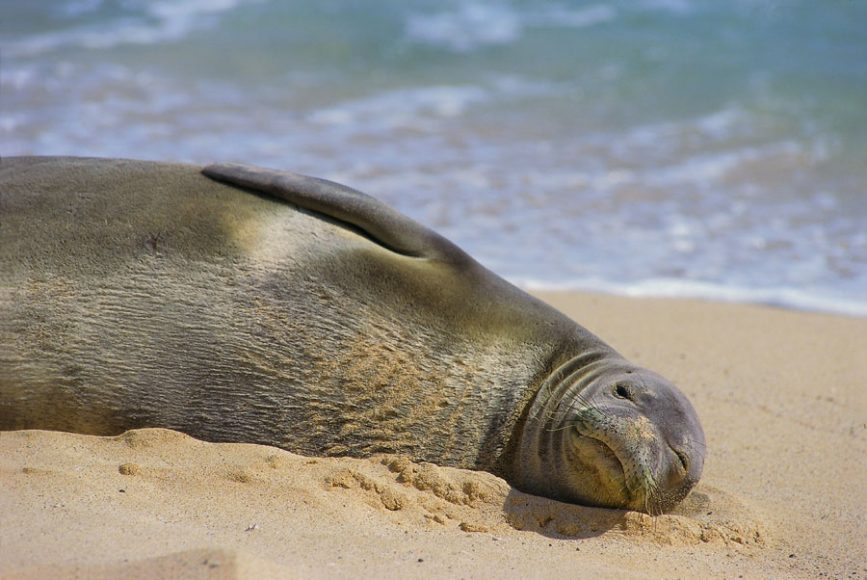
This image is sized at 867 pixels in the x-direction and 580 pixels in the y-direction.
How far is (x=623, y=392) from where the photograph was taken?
12.1 ft

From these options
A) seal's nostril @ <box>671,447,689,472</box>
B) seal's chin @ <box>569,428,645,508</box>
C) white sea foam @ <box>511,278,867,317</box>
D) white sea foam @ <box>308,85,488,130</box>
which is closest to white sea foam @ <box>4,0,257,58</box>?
white sea foam @ <box>308,85,488,130</box>

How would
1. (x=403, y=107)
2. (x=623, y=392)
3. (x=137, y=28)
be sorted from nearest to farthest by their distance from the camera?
(x=623, y=392), (x=403, y=107), (x=137, y=28)

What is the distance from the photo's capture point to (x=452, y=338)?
379 cm

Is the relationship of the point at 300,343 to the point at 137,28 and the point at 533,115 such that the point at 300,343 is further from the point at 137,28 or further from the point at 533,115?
the point at 137,28

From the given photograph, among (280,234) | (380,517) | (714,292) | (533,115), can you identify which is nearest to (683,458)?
(380,517)

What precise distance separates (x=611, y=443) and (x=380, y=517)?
743 mm

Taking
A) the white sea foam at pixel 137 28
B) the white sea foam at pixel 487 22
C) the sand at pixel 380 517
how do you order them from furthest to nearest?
the white sea foam at pixel 487 22
the white sea foam at pixel 137 28
the sand at pixel 380 517

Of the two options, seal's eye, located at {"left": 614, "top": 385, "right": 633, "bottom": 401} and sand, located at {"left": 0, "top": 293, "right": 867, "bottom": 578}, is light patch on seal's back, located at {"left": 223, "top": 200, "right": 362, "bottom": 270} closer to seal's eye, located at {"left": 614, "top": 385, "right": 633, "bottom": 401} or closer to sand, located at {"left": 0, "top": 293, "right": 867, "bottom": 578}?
sand, located at {"left": 0, "top": 293, "right": 867, "bottom": 578}

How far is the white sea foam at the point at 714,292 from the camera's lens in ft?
20.3

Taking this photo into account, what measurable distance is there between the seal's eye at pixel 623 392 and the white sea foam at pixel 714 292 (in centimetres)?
241

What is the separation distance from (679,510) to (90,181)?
230cm

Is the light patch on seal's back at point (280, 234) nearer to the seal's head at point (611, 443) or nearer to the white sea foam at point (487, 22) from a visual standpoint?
the seal's head at point (611, 443)

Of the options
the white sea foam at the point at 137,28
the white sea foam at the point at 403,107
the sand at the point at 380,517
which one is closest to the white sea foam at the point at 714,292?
the sand at the point at 380,517

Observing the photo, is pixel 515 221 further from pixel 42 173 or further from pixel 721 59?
pixel 721 59
